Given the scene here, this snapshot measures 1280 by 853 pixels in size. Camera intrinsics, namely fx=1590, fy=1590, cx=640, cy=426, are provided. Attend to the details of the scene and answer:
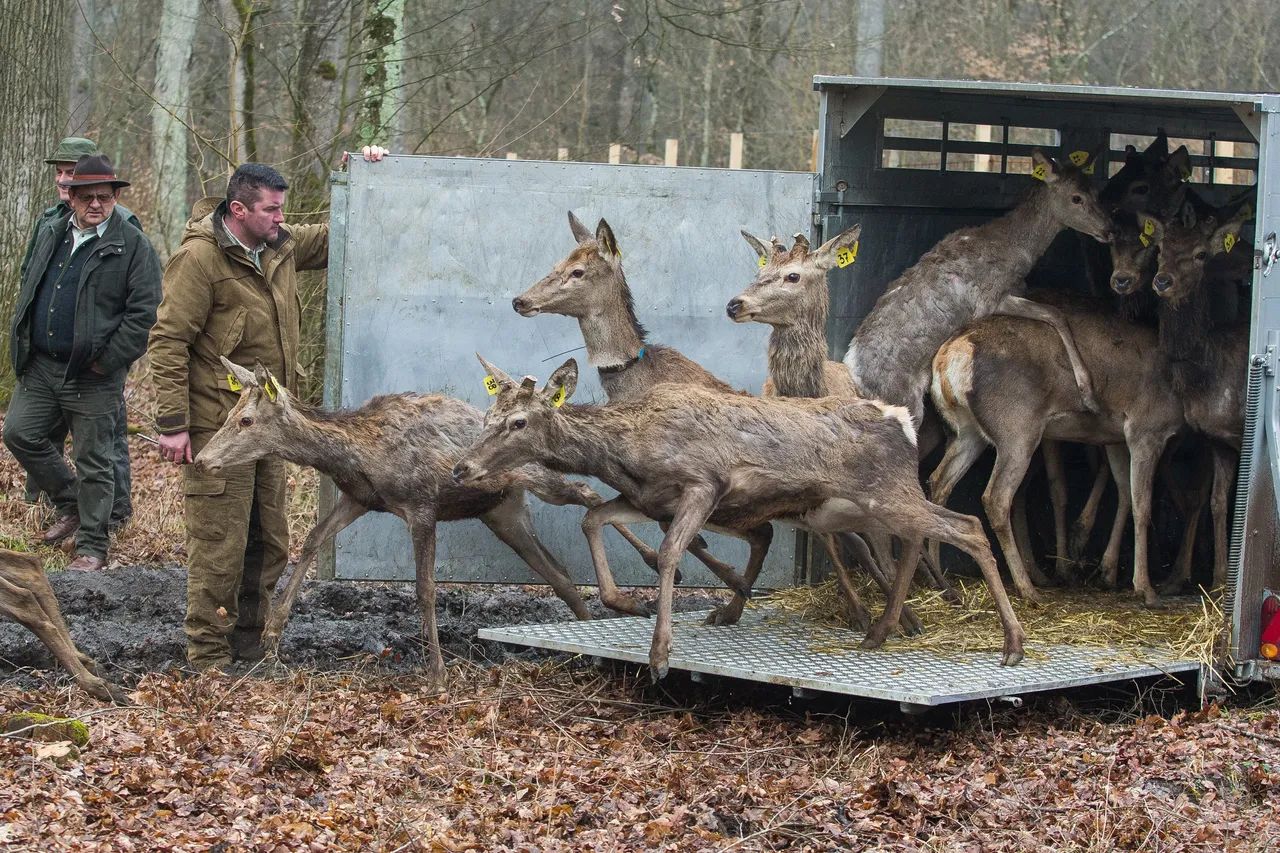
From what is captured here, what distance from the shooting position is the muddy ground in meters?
8.69

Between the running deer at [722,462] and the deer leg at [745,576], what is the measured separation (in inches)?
25.1

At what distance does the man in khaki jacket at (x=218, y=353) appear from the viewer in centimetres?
840

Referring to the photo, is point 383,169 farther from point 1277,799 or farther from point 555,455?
point 1277,799

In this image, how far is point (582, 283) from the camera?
355 inches

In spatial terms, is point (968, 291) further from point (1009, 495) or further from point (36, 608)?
point (36, 608)

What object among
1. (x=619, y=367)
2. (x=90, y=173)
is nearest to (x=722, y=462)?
(x=619, y=367)

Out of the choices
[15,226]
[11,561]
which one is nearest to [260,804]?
[11,561]

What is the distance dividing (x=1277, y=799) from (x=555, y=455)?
358 centimetres

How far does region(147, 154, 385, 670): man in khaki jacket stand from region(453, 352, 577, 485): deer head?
159cm

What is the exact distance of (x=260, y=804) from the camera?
19.8ft

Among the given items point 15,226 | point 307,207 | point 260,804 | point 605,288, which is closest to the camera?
point 260,804

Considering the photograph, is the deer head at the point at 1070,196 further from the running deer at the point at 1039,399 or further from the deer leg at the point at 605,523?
the deer leg at the point at 605,523

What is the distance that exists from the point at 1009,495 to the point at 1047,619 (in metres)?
0.93

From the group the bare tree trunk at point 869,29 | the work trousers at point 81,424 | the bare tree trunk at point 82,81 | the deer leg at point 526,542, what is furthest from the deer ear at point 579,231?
the bare tree trunk at point 869,29
